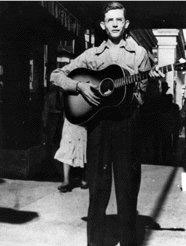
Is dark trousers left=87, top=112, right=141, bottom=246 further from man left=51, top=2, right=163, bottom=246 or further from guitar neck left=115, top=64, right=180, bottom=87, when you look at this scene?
guitar neck left=115, top=64, right=180, bottom=87

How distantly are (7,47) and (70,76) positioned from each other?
447 cm

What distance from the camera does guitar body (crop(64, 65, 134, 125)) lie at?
12.6 ft

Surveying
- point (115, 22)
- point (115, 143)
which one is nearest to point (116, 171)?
point (115, 143)

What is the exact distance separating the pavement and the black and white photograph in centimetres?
1

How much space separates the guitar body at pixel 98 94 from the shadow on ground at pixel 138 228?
1.20m

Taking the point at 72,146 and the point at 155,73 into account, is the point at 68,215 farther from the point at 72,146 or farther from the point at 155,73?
the point at 155,73

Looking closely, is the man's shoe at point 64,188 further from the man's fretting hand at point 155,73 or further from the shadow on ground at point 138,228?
the man's fretting hand at point 155,73

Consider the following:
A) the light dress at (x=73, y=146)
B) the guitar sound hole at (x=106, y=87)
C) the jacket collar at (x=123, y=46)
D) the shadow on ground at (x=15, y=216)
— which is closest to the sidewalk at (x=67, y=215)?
the shadow on ground at (x=15, y=216)

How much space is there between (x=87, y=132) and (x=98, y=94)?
32cm

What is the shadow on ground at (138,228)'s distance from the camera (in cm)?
461

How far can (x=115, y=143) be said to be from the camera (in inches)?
153

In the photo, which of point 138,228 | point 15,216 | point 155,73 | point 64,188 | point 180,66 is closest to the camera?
point 155,73

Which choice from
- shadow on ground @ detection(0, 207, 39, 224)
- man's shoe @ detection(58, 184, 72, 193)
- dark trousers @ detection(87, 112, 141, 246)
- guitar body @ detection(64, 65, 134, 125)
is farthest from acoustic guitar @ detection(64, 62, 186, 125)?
man's shoe @ detection(58, 184, 72, 193)

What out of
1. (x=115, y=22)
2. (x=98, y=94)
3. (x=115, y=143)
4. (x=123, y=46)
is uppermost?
(x=115, y=22)
